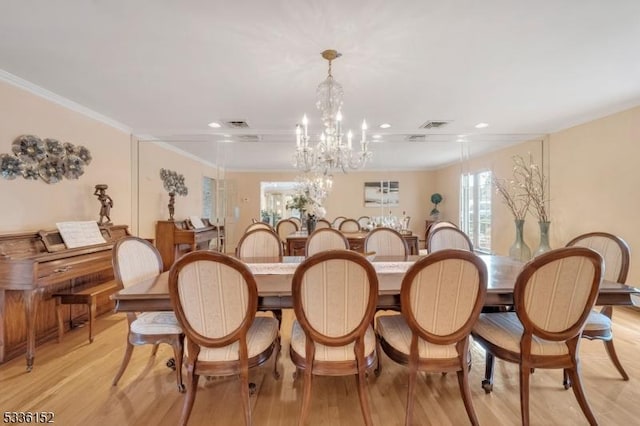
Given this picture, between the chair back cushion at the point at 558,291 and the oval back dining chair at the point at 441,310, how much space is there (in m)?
0.27

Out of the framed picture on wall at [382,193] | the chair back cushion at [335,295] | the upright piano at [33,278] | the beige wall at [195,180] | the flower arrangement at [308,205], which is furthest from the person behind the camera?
the framed picture on wall at [382,193]

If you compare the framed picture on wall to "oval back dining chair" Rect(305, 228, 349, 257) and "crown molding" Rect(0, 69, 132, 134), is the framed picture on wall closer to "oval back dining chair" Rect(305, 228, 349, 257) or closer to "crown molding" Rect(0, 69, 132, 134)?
"oval back dining chair" Rect(305, 228, 349, 257)

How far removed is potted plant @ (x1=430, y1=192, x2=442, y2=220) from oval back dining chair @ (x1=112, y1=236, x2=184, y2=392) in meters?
5.89

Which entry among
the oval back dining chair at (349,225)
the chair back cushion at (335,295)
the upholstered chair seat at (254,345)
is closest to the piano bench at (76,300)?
the upholstered chair seat at (254,345)

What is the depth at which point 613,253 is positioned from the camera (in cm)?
207

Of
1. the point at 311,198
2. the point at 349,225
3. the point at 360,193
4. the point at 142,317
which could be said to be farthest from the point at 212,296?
the point at 360,193

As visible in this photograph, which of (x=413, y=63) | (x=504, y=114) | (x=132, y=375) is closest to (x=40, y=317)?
(x=132, y=375)

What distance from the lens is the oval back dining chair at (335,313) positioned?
1.38 meters

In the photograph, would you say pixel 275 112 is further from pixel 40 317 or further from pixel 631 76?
pixel 631 76

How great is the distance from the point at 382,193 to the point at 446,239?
3960 mm

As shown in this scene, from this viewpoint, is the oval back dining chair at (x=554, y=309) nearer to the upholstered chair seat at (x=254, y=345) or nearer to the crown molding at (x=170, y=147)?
the upholstered chair seat at (x=254, y=345)

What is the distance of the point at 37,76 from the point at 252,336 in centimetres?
299

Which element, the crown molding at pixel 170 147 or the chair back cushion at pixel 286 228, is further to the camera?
the chair back cushion at pixel 286 228

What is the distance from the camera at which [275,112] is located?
3.63 metres
